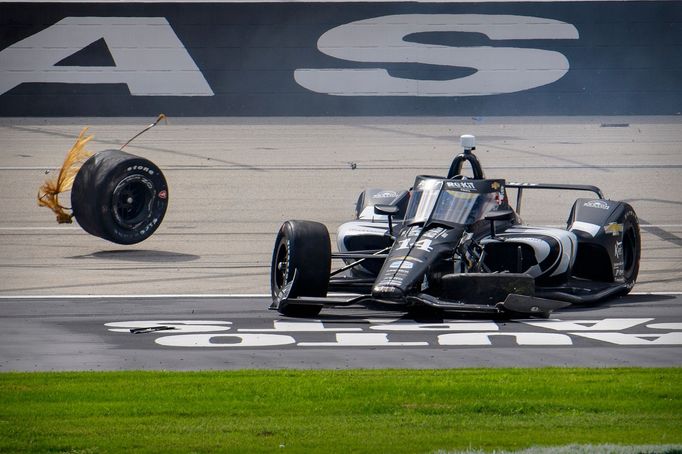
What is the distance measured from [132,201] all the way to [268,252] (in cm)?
168

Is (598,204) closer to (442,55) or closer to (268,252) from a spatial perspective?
(268,252)

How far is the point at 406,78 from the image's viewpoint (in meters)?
31.7

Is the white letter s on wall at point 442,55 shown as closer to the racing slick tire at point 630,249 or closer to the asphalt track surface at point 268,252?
the asphalt track surface at point 268,252

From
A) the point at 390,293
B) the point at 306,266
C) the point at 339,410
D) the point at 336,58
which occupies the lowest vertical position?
the point at 339,410

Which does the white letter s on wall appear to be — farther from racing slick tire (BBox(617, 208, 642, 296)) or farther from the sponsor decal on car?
racing slick tire (BBox(617, 208, 642, 296))

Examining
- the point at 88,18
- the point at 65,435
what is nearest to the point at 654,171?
the point at 88,18

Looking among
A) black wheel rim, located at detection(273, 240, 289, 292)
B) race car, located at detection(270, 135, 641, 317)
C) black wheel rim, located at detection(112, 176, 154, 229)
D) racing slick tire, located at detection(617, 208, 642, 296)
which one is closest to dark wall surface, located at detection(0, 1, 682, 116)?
black wheel rim, located at detection(112, 176, 154, 229)

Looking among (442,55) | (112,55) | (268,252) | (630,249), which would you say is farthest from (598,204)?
(112,55)

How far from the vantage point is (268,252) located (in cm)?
1487

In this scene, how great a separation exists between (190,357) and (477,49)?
76.8 ft

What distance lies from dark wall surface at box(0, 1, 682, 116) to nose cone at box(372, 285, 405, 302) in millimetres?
21453

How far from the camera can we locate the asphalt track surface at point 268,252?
9.48 m

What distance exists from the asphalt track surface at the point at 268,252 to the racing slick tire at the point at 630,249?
200 mm

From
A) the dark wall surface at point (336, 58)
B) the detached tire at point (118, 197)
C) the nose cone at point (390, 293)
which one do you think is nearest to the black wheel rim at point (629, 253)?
the nose cone at point (390, 293)
